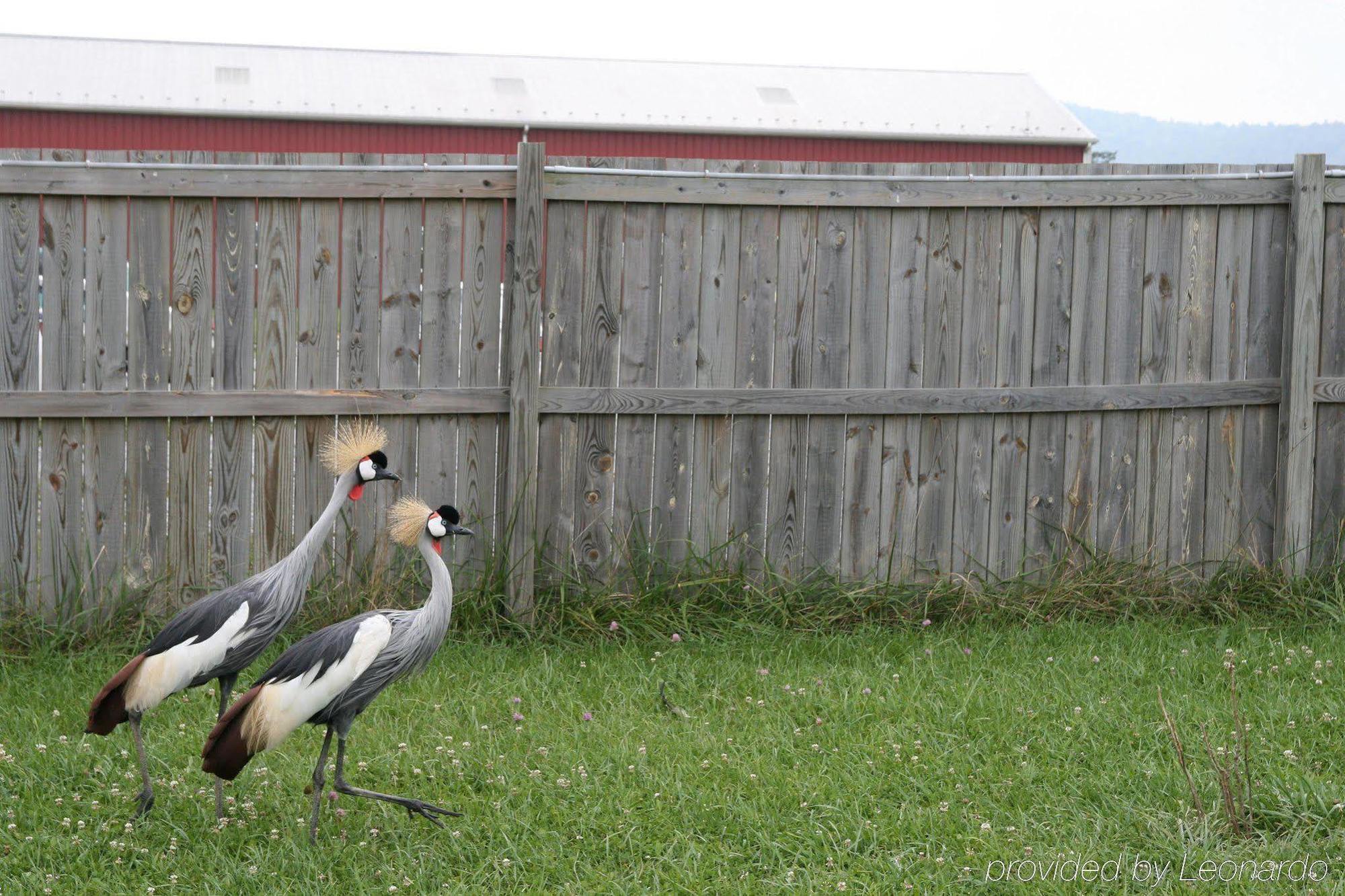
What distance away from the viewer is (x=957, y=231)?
6379 mm

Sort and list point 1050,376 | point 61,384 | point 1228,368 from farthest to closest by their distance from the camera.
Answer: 1. point 1228,368
2. point 1050,376
3. point 61,384

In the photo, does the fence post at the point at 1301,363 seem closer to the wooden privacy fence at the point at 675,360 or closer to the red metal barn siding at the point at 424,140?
the wooden privacy fence at the point at 675,360

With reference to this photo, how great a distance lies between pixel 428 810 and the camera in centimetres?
402

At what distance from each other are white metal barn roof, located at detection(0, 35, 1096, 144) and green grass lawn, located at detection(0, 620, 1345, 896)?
13357 millimetres

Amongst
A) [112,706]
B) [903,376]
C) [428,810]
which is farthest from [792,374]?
[112,706]

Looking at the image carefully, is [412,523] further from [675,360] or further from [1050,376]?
[1050,376]

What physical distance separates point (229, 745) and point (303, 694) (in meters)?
0.23

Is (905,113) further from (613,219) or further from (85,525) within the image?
(85,525)

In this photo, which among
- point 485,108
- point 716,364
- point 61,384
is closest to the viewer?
point 61,384

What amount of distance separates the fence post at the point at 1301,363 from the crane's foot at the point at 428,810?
445 centimetres

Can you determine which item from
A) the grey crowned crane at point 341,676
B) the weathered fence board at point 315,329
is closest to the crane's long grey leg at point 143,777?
the grey crowned crane at point 341,676

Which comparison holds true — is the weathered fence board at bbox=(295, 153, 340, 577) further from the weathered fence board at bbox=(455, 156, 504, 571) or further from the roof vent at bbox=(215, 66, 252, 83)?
the roof vent at bbox=(215, 66, 252, 83)

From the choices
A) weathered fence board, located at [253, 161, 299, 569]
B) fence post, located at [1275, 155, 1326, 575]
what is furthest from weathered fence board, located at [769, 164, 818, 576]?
fence post, located at [1275, 155, 1326, 575]

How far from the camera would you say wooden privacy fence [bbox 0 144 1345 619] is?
19.2 feet
